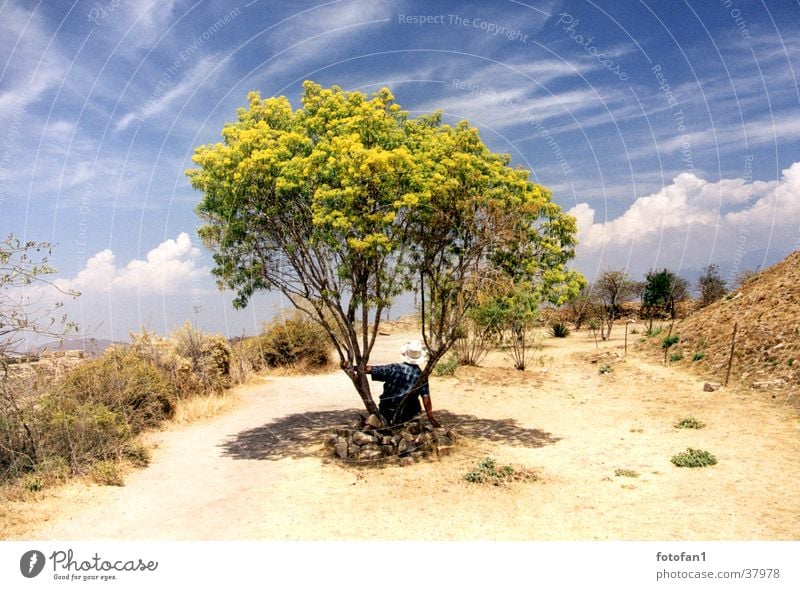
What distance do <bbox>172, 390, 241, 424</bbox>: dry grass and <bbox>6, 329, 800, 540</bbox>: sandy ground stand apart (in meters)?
0.69

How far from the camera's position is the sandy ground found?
866 centimetres

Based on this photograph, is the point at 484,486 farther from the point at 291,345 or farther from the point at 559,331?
the point at 559,331

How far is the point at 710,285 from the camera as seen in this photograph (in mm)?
47469

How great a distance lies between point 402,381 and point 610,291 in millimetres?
33207

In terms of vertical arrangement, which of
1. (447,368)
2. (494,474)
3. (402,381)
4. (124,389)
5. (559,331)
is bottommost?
(494,474)

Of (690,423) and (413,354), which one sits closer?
(413,354)

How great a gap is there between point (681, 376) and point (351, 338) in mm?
14640

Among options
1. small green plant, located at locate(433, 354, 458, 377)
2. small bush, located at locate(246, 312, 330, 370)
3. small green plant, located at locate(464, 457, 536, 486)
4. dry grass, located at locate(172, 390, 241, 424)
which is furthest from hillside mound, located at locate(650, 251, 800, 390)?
dry grass, located at locate(172, 390, 241, 424)

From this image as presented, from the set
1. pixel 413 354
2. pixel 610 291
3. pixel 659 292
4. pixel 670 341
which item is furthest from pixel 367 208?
pixel 659 292

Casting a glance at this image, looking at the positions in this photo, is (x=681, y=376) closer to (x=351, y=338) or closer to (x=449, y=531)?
(x=351, y=338)

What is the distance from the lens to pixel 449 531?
8539 mm

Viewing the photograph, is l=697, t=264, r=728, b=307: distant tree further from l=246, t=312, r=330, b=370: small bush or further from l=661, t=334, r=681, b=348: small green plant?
l=246, t=312, r=330, b=370: small bush

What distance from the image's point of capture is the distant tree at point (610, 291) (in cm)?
4125

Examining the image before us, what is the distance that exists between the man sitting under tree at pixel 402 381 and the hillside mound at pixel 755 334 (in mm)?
11658
